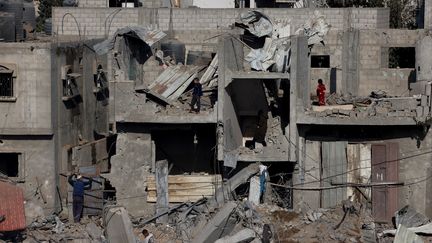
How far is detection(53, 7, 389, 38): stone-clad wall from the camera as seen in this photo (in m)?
31.9

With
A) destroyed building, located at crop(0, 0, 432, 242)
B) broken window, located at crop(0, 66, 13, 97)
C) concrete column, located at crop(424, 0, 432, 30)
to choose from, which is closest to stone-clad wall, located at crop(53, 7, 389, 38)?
concrete column, located at crop(424, 0, 432, 30)

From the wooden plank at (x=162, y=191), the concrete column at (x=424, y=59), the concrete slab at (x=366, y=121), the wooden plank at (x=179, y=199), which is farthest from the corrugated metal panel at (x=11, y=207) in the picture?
the concrete column at (x=424, y=59)

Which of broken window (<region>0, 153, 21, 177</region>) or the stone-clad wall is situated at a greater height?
the stone-clad wall

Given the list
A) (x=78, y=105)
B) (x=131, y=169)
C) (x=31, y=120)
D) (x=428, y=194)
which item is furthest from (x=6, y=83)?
(x=428, y=194)

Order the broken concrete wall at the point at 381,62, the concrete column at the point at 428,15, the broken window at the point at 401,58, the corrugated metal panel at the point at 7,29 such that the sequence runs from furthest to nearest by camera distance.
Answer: the broken window at the point at 401,58 → the concrete column at the point at 428,15 → the broken concrete wall at the point at 381,62 → the corrugated metal panel at the point at 7,29

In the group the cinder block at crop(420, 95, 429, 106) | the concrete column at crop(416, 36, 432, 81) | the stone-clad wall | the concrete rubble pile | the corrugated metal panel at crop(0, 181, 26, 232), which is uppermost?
the stone-clad wall

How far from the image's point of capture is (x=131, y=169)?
1033 inches

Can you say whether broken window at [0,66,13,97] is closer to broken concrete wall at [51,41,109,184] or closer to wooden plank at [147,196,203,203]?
broken concrete wall at [51,41,109,184]

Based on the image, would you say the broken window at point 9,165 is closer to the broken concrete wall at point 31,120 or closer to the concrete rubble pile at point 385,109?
the broken concrete wall at point 31,120

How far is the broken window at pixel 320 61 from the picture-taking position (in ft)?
103

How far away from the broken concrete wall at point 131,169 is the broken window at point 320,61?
7.18m

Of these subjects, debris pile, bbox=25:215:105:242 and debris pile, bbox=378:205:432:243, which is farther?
debris pile, bbox=25:215:105:242

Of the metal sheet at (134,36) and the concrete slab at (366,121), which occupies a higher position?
the metal sheet at (134,36)

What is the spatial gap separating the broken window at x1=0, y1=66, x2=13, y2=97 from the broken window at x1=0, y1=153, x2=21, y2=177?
1.45 meters
